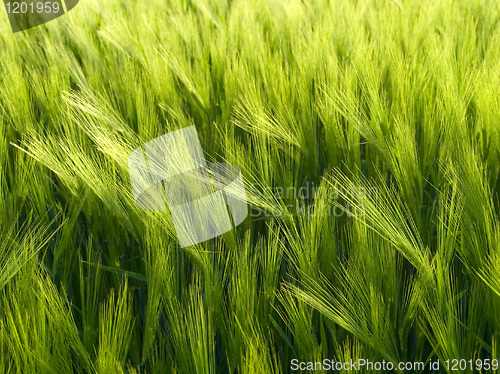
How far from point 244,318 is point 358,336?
0.42 feet

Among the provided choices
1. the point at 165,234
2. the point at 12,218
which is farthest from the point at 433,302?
the point at 12,218

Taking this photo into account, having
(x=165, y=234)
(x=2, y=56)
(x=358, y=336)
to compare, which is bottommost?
(x=358, y=336)

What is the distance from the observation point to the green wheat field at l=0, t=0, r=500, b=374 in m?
0.51

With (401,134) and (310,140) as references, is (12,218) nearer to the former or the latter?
(310,140)

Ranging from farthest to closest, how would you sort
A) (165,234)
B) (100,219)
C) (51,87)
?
(51,87) → (100,219) → (165,234)

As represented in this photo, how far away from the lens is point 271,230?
1.83 feet

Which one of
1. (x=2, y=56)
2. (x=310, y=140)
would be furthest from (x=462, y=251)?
(x=2, y=56)

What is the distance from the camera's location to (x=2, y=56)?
50.9 inches

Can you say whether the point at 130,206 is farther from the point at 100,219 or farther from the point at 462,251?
the point at 462,251

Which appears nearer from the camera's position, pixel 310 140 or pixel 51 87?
pixel 310 140

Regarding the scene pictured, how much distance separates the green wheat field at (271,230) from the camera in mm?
513

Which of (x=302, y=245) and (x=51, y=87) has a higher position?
(x=51, y=87)

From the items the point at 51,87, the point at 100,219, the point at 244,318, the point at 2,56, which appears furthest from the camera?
the point at 2,56

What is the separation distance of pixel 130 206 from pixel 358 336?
1.07 ft
